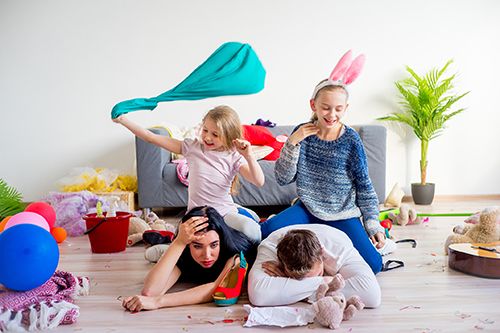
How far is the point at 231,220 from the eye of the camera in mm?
2299

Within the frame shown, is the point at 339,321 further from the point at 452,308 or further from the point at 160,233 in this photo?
the point at 160,233

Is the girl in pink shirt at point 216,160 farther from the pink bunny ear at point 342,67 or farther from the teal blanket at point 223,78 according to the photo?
the pink bunny ear at point 342,67

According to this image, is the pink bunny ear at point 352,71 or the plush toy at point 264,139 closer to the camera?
the pink bunny ear at point 352,71

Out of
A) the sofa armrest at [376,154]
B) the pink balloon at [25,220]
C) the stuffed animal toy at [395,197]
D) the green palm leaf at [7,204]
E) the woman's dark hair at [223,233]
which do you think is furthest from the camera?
the stuffed animal toy at [395,197]

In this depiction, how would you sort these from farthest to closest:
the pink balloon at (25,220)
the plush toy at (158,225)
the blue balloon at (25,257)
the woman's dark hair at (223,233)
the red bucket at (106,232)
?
1. the plush toy at (158,225)
2. the red bucket at (106,232)
3. the pink balloon at (25,220)
4. the woman's dark hair at (223,233)
5. the blue balloon at (25,257)

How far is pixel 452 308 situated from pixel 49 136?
3.82m

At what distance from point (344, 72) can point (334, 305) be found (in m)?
1.05

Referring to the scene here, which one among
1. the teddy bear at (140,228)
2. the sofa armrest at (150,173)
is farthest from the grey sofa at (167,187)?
the teddy bear at (140,228)

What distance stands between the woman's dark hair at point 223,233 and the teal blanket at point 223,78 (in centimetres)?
56

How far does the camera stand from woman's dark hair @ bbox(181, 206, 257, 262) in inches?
80.1

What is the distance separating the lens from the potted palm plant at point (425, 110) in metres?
4.43

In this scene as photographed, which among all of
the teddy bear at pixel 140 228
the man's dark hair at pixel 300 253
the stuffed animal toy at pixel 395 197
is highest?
Result: the man's dark hair at pixel 300 253

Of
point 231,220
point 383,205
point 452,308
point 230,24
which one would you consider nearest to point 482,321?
point 452,308

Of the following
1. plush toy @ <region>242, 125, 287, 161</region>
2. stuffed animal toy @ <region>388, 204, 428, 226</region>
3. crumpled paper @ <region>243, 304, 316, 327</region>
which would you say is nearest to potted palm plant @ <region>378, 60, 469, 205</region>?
stuffed animal toy @ <region>388, 204, 428, 226</region>
